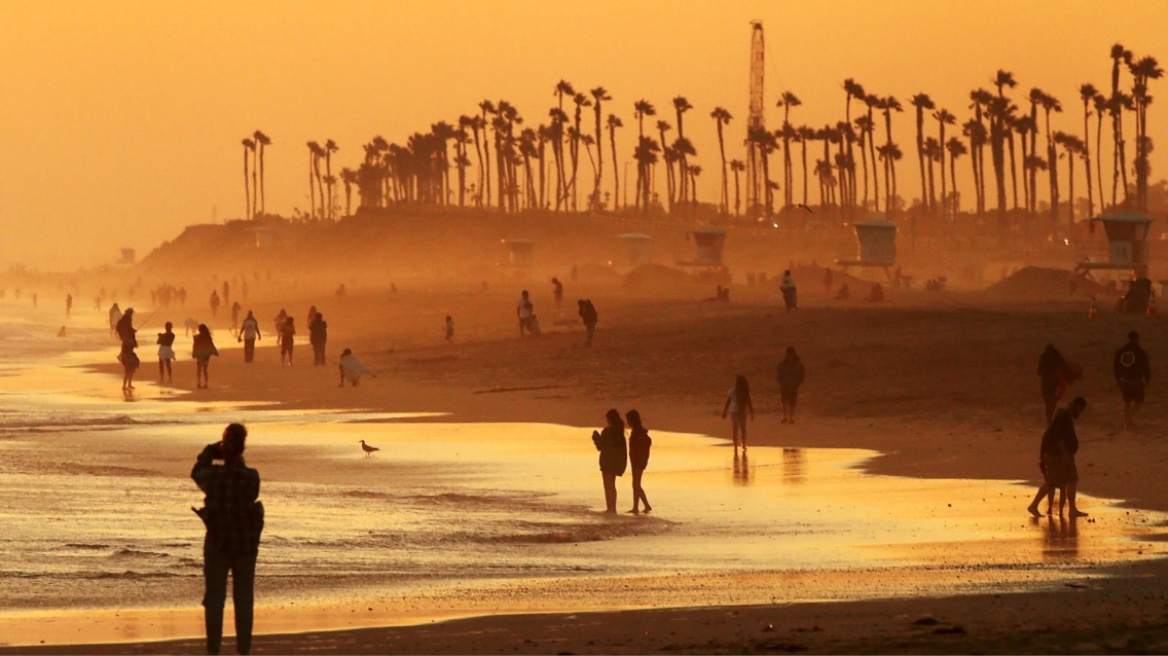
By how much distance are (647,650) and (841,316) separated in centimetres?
3568

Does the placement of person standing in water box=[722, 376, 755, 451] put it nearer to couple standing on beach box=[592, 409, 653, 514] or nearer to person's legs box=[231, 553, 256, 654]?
couple standing on beach box=[592, 409, 653, 514]

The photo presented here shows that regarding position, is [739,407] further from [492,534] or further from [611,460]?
[492,534]

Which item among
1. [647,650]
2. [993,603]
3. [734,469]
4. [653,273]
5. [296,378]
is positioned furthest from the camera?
[653,273]

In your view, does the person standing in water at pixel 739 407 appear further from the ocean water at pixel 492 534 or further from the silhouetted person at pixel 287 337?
the silhouetted person at pixel 287 337

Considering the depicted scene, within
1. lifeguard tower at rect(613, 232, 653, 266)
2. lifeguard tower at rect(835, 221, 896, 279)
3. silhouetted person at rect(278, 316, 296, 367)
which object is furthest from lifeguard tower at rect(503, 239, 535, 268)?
silhouetted person at rect(278, 316, 296, 367)

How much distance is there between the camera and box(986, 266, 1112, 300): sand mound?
69.1 metres

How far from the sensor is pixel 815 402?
33.8 meters

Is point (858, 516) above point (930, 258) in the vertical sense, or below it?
below

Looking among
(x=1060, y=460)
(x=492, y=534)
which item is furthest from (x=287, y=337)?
(x=1060, y=460)

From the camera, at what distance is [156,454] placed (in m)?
25.5

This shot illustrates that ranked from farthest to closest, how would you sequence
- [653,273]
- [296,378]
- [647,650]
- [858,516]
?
1. [653,273]
2. [296,378]
3. [858,516]
4. [647,650]

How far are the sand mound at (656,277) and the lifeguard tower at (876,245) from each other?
9941 millimetres

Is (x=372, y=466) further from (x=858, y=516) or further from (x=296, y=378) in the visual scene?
(x=296, y=378)

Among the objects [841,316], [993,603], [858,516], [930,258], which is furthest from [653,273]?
[993,603]
